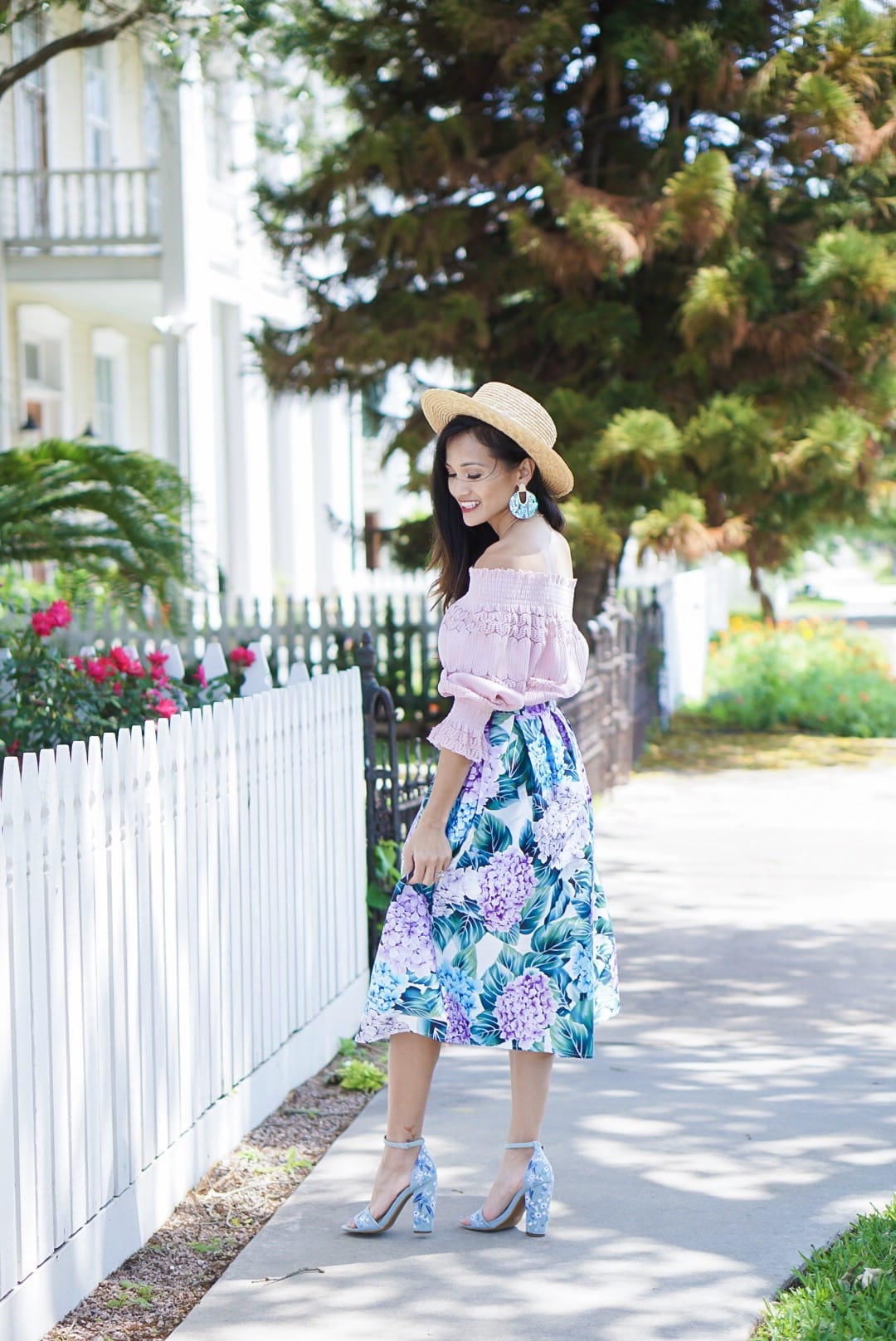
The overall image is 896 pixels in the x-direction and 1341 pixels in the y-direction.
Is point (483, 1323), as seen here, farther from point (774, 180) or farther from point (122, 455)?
point (774, 180)

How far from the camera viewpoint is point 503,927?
3820mm

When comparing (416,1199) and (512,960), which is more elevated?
(512,960)

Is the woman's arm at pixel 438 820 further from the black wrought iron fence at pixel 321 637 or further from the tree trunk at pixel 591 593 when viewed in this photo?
the tree trunk at pixel 591 593

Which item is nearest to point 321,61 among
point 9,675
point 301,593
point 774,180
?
point 774,180

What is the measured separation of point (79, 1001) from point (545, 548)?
145 cm

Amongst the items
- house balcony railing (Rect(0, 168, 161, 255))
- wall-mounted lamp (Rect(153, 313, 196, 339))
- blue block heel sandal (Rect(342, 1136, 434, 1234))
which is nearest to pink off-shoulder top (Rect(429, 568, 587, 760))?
blue block heel sandal (Rect(342, 1136, 434, 1234))

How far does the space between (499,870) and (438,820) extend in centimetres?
18

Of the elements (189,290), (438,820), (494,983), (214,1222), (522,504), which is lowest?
(214,1222)

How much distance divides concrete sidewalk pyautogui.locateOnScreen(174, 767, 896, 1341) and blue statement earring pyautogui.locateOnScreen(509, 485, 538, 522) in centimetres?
169

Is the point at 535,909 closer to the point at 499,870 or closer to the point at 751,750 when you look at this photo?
the point at 499,870

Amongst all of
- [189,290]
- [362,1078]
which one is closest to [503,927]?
[362,1078]

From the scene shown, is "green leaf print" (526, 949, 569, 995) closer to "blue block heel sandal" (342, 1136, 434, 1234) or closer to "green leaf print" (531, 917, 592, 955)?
"green leaf print" (531, 917, 592, 955)

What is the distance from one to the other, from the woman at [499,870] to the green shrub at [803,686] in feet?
34.0

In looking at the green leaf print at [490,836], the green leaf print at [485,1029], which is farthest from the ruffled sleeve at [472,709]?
the green leaf print at [485,1029]
